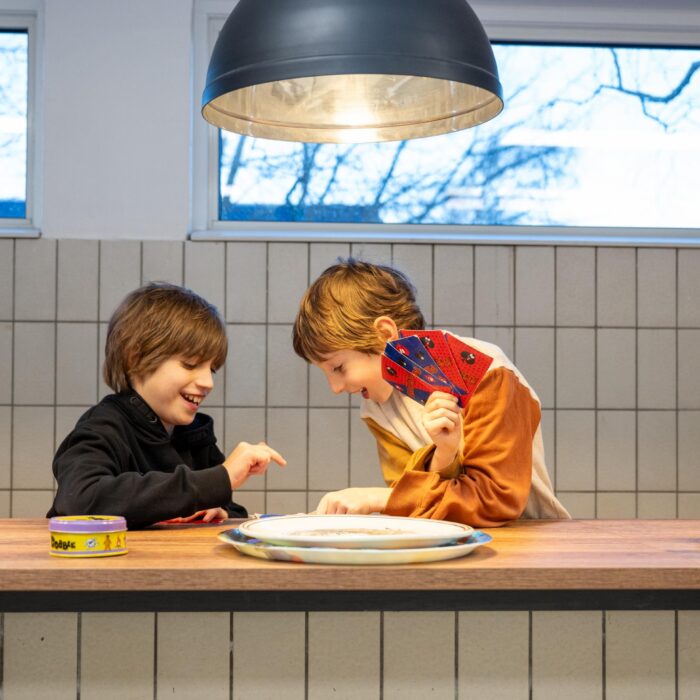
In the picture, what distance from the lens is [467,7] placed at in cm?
135

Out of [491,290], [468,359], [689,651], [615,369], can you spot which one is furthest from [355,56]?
[615,369]

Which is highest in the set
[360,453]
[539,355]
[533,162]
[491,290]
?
[533,162]

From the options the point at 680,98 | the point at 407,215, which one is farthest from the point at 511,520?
the point at 680,98

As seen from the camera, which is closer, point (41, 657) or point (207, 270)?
point (41, 657)

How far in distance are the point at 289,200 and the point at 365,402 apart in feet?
4.97

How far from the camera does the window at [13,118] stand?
10.2 ft

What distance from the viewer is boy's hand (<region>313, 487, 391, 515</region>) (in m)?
1.48

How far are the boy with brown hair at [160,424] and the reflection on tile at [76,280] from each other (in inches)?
49.5

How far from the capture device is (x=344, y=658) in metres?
1.14

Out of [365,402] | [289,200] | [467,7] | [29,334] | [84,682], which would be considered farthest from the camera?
[289,200]

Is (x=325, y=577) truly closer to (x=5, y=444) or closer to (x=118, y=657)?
Answer: (x=118, y=657)

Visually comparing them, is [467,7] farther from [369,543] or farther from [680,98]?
[680,98]

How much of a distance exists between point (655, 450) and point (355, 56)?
2.24 m

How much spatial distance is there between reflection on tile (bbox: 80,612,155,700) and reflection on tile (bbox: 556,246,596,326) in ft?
7.27
